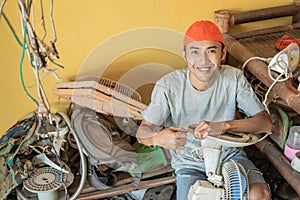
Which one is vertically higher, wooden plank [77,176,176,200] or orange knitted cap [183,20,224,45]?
orange knitted cap [183,20,224,45]

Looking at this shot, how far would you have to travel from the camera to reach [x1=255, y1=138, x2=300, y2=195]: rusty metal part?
1.26m

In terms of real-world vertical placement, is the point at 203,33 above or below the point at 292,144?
above

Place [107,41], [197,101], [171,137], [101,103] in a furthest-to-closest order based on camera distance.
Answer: [107,41]
[101,103]
[197,101]
[171,137]

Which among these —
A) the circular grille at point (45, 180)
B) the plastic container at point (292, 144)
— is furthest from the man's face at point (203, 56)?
the circular grille at point (45, 180)

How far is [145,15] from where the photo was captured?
150 centimetres

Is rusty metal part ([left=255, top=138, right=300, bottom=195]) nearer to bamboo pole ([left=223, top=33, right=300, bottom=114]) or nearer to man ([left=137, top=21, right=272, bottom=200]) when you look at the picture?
man ([left=137, top=21, right=272, bottom=200])

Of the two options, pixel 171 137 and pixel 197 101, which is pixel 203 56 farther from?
pixel 171 137

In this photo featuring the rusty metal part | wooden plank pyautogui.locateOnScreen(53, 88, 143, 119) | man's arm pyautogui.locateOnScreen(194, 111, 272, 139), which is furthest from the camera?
wooden plank pyautogui.locateOnScreen(53, 88, 143, 119)

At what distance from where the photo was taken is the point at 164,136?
114 centimetres

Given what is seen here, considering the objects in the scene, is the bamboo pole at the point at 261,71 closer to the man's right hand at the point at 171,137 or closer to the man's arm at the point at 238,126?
the man's arm at the point at 238,126

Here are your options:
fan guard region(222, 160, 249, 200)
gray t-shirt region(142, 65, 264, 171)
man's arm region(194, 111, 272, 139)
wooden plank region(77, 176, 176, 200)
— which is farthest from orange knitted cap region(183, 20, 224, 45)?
wooden plank region(77, 176, 176, 200)

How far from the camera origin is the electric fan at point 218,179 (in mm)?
1167

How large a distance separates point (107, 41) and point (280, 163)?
75 centimetres

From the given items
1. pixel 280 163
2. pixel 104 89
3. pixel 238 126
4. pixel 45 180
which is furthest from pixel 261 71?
pixel 45 180
